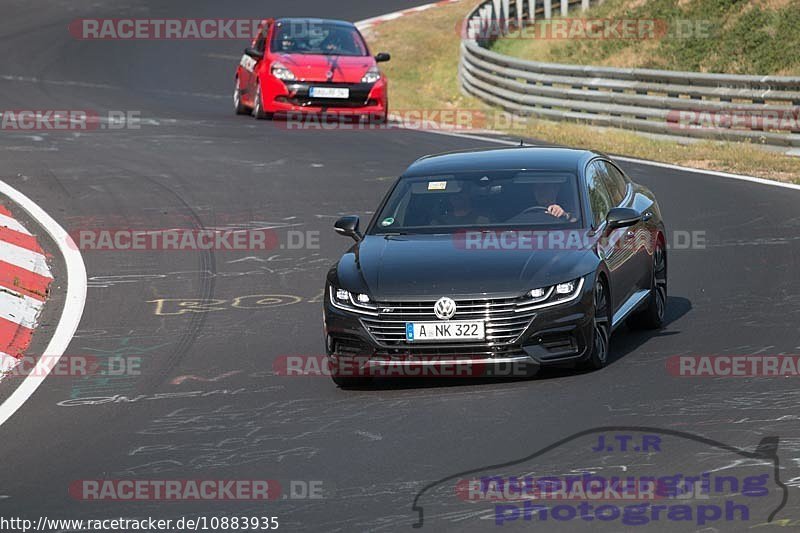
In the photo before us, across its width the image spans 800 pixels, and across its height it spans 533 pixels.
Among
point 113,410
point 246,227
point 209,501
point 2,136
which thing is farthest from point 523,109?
point 209,501

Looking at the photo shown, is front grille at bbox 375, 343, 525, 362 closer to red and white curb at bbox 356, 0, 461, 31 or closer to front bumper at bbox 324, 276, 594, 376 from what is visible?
front bumper at bbox 324, 276, 594, 376

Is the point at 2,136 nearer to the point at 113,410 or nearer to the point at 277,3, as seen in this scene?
the point at 113,410

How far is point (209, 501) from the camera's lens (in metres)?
7.67

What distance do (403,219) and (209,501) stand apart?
3982 millimetres

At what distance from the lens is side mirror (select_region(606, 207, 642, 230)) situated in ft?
35.2

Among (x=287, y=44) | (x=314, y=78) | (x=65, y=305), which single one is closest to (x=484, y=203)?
(x=65, y=305)

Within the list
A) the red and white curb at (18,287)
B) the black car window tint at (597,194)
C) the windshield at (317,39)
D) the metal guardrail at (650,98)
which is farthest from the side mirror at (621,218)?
the windshield at (317,39)

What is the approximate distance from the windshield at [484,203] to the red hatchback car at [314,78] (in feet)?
45.0

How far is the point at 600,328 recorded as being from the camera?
10305 mm

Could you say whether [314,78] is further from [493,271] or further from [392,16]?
[392,16]

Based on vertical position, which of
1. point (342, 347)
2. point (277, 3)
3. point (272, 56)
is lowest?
point (277, 3)

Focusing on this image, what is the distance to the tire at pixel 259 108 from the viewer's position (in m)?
25.6

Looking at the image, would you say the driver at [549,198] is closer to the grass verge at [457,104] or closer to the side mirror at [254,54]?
the grass verge at [457,104]

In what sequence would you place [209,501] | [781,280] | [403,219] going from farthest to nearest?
[781,280] < [403,219] < [209,501]
